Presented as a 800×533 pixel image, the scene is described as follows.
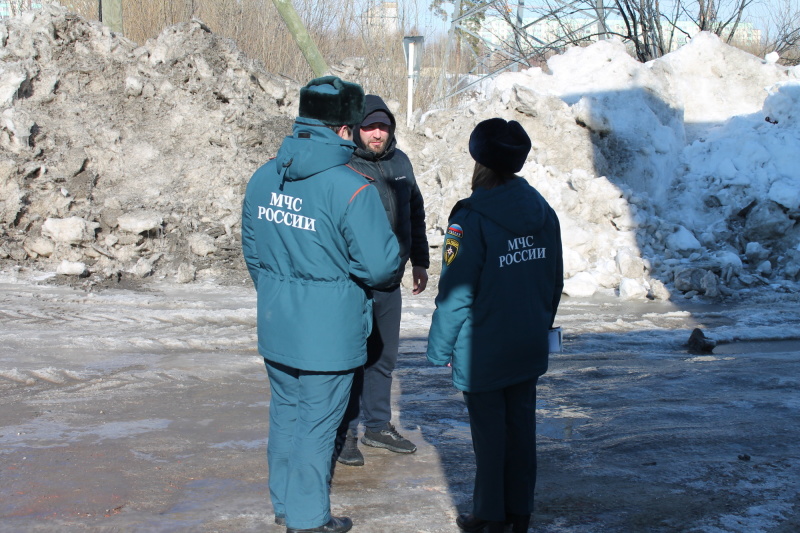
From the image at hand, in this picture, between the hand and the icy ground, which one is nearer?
the icy ground

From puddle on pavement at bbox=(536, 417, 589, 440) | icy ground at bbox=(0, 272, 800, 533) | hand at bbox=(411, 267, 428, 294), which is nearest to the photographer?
icy ground at bbox=(0, 272, 800, 533)

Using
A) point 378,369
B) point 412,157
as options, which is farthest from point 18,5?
point 378,369

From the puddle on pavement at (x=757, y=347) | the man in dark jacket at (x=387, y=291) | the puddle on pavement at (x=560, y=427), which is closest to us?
the man in dark jacket at (x=387, y=291)

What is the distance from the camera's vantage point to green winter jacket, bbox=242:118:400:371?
9.90 ft

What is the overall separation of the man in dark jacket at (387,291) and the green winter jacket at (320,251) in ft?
2.69

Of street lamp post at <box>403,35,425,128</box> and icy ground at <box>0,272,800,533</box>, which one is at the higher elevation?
street lamp post at <box>403,35,425,128</box>

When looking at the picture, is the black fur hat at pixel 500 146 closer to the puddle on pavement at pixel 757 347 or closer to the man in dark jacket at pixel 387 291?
the man in dark jacket at pixel 387 291

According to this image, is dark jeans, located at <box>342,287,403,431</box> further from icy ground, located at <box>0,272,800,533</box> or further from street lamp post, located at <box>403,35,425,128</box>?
street lamp post, located at <box>403,35,425,128</box>

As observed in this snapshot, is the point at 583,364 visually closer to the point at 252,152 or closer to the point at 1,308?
the point at 1,308

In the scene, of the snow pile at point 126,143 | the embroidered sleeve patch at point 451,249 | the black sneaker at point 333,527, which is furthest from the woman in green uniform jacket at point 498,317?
the snow pile at point 126,143

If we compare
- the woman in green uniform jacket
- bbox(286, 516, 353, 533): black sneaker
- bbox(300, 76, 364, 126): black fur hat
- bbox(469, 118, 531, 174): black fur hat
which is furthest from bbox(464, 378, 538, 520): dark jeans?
bbox(300, 76, 364, 126): black fur hat

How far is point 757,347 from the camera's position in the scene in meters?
7.23

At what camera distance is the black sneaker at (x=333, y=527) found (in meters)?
3.10

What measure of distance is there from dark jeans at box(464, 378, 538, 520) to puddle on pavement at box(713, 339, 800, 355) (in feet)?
14.1
